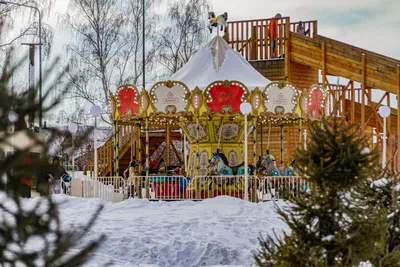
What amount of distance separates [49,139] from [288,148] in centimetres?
2540

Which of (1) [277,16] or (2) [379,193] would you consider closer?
(2) [379,193]

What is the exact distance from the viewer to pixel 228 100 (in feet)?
64.3

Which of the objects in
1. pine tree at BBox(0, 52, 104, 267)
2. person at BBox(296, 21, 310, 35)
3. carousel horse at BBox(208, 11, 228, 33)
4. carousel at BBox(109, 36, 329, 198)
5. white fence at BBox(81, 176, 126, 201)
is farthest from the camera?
person at BBox(296, 21, 310, 35)

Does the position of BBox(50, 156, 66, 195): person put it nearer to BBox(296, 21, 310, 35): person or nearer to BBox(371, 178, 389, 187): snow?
BBox(371, 178, 389, 187): snow

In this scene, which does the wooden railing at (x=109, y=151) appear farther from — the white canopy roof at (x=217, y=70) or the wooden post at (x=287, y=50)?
the white canopy roof at (x=217, y=70)

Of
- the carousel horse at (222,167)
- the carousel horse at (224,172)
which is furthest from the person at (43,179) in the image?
the carousel horse at (222,167)

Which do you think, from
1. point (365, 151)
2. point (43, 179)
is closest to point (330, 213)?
point (365, 151)

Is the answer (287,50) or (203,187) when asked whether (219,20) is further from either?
(287,50)

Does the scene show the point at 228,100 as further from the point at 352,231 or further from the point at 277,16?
the point at 352,231

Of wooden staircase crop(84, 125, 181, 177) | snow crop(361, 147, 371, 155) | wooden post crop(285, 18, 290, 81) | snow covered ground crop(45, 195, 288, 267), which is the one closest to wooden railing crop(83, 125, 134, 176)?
wooden staircase crop(84, 125, 181, 177)

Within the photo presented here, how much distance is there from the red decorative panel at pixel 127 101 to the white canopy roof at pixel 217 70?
5.09 ft

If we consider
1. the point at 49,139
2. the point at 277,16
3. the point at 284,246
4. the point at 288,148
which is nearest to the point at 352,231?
the point at 284,246

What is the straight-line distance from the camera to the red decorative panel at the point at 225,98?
19562mm

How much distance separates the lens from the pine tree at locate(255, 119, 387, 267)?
197 inches
